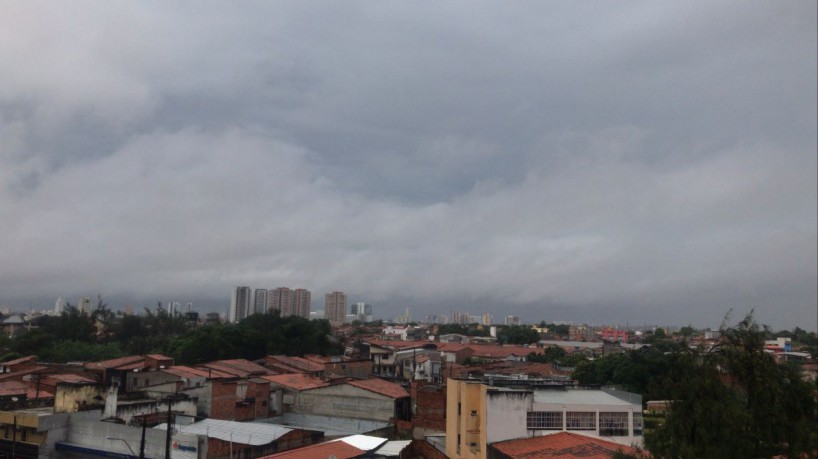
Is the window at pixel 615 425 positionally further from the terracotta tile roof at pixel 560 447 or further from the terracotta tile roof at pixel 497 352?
the terracotta tile roof at pixel 497 352

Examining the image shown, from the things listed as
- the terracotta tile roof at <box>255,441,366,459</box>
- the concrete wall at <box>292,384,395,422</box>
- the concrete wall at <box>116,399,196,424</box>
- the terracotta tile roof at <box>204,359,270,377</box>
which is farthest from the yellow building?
the terracotta tile roof at <box>204,359,270,377</box>

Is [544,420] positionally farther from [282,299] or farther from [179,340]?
[282,299]

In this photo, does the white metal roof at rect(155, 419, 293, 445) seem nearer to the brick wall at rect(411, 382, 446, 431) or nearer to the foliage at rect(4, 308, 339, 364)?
the brick wall at rect(411, 382, 446, 431)

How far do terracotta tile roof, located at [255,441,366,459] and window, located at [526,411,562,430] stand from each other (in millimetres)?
6604

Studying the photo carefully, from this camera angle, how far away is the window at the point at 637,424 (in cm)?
2378

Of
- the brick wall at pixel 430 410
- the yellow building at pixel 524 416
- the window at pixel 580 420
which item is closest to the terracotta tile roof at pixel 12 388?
the brick wall at pixel 430 410

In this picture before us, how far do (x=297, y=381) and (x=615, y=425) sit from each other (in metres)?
23.4

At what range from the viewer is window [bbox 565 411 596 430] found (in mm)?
23156

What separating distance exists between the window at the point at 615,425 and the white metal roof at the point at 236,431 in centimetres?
1361

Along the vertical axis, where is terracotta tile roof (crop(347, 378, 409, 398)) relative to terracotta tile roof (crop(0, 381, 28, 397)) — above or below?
above

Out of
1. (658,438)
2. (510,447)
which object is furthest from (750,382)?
(510,447)

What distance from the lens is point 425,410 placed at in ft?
109

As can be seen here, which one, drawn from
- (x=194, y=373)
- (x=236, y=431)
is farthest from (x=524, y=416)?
(x=194, y=373)

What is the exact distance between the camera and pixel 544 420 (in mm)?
22906
